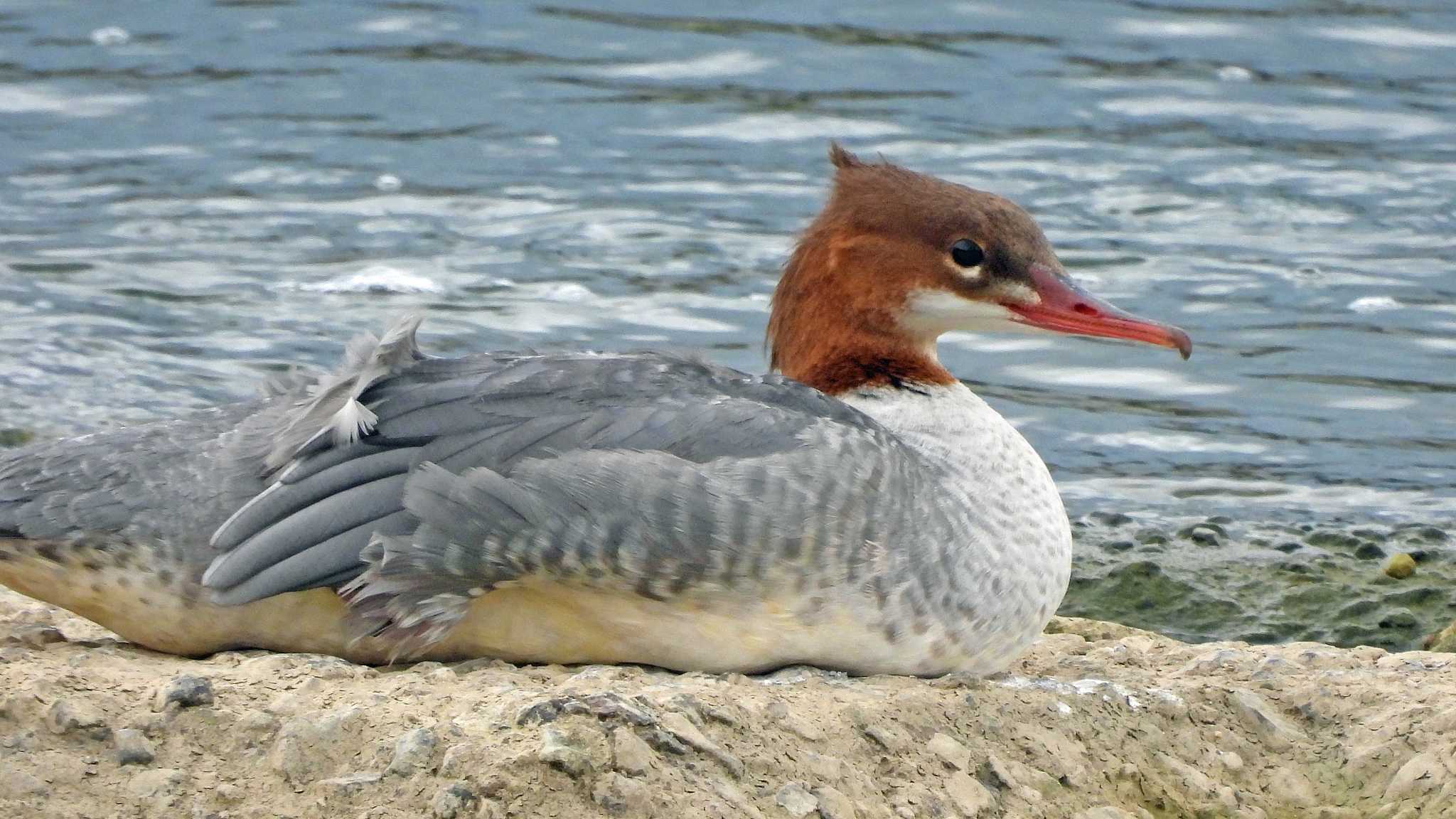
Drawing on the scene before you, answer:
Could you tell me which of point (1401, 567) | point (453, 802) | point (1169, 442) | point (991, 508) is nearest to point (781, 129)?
point (1169, 442)

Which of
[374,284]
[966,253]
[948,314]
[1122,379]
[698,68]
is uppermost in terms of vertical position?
[966,253]

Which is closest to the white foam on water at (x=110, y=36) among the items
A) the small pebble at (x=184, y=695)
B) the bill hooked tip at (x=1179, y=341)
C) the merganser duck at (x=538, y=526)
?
the merganser duck at (x=538, y=526)

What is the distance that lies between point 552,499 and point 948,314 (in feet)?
4.22

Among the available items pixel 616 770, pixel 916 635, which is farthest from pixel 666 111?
pixel 616 770

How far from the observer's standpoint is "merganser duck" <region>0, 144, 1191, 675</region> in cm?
392

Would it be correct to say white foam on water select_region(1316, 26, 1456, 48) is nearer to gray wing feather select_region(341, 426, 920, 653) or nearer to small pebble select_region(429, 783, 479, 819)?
gray wing feather select_region(341, 426, 920, 653)

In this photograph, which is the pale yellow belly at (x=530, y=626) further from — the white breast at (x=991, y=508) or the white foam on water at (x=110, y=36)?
the white foam on water at (x=110, y=36)

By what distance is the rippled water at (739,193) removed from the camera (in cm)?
770

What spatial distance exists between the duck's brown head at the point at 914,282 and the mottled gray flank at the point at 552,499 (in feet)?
1.49

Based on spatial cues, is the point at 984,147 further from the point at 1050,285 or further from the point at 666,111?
the point at 1050,285

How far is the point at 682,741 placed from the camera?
11.8ft

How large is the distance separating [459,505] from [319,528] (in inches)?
10.8

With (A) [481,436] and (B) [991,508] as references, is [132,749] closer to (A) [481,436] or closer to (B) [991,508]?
(A) [481,436]

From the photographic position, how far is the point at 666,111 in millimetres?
11000
